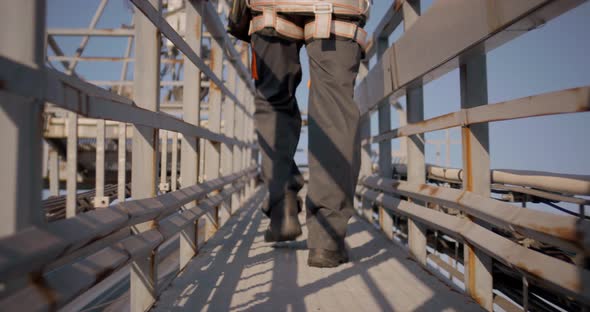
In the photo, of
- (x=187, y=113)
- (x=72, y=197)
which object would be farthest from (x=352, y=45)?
(x=72, y=197)

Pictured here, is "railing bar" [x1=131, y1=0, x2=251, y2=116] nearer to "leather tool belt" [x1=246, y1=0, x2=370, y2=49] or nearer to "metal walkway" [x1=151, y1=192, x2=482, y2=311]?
"leather tool belt" [x1=246, y1=0, x2=370, y2=49]

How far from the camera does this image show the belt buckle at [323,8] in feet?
4.70

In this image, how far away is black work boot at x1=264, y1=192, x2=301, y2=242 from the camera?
1.71 m

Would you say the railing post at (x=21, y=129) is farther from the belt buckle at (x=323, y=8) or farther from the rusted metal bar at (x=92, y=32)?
the rusted metal bar at (x=92, y=32)

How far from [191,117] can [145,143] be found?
0.56 m

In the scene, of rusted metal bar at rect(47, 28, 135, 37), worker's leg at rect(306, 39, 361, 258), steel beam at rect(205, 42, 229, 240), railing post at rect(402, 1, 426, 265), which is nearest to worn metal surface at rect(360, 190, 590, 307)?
railing post at rect(402, 1, 426, 265)

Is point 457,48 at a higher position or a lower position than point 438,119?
higher

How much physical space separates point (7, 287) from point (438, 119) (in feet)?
3.67

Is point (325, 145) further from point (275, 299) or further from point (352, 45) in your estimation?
point (275, 299)

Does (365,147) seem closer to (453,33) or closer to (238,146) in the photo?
(238,146)

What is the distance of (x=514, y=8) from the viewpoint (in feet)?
2.72

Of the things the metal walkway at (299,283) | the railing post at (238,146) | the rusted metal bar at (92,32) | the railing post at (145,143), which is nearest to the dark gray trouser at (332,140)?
the metal walkway at (299,283)

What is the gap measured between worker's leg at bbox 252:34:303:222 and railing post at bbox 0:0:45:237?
1166 mm

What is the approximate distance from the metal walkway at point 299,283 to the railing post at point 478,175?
4 centimetres
